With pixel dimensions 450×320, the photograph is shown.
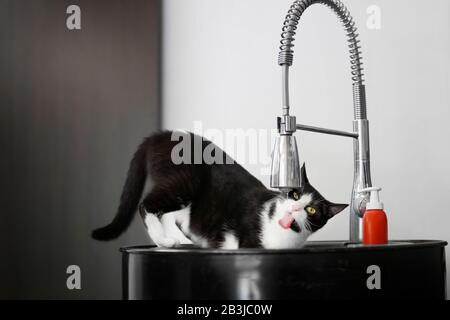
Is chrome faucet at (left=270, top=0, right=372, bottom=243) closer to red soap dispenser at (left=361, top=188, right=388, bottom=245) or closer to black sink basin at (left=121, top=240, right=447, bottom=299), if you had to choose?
red soap dispenser at (left=361, top=188, right=388, bottom=245)

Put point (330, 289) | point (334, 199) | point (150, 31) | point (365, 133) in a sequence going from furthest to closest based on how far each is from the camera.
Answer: point (150, 31), point (334, 199), point (365, 133), point (330, 289)

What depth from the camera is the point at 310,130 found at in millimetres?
1101

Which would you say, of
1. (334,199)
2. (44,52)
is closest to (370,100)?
(334,199)

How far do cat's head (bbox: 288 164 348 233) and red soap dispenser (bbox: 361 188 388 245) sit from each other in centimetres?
5

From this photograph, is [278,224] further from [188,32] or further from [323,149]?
[188,32]

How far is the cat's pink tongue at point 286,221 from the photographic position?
100 cm

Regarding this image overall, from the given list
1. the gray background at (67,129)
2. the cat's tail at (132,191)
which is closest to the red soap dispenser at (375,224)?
the cat's tail at (132,191)

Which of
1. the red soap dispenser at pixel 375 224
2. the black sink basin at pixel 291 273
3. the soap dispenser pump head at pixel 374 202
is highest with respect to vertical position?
the soap dispenser pump head at pixel 374 202

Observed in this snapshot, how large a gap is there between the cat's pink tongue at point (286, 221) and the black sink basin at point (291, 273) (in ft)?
0.65

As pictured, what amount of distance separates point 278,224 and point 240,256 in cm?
24

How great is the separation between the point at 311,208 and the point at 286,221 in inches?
2.5

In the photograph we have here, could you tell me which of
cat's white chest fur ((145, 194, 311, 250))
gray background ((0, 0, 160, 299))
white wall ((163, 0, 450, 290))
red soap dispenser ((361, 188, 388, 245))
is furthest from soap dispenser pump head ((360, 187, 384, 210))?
gray background ((0, 0, 160, 299))

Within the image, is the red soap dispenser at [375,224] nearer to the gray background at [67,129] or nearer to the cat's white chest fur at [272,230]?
the cat's white chest fur at [272,230]
